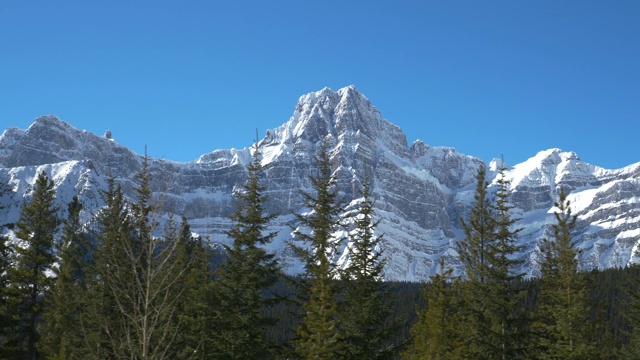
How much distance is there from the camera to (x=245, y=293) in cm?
2508

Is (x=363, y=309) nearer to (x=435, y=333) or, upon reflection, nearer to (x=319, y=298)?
(x=319, y=298)

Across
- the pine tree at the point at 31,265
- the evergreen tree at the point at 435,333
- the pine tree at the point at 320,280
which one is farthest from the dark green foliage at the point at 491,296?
the pine tree at the point at 31,265

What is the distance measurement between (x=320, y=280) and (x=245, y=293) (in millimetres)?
4293

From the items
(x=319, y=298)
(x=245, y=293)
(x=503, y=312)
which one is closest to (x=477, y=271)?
(x=503, y=312)

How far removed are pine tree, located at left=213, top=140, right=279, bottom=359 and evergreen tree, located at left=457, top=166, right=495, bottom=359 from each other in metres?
8.98

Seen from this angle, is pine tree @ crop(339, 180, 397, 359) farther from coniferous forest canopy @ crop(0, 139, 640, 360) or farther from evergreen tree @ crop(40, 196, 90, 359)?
evergreen tree @ crop(40, 196, 90, 359)

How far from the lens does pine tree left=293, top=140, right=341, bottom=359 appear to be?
21.2 meters

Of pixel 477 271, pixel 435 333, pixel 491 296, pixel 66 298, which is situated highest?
pixel 477 271

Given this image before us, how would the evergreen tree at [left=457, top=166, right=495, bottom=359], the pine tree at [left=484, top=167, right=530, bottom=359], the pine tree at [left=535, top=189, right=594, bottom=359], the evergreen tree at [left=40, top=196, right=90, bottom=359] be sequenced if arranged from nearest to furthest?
the pine tree at [left=484, top=167, right=530, bottom=359] < the evergreen tree at [left=457, top=166, right=495, bottom=359] < the pine tree at [left=535, top=189, right=594, bottom=359] < the evergreen tree at [left=40, top=196, right=90, bottom=359]

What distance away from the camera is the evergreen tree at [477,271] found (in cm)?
2758

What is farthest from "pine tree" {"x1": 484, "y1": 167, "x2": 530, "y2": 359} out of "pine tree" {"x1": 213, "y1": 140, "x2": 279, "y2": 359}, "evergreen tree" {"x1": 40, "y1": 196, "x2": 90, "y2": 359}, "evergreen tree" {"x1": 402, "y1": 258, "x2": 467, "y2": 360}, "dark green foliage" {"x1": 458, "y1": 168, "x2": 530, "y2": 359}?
"evergreen tree" {"x1": 40, "y1": 196, "x2": 90, "y2": 359}

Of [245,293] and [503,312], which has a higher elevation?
[503,312]

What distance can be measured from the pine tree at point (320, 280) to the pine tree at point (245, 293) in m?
1.58

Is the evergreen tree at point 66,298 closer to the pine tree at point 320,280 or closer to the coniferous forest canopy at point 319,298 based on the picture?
the coniferous forest canopy at point 319,298
